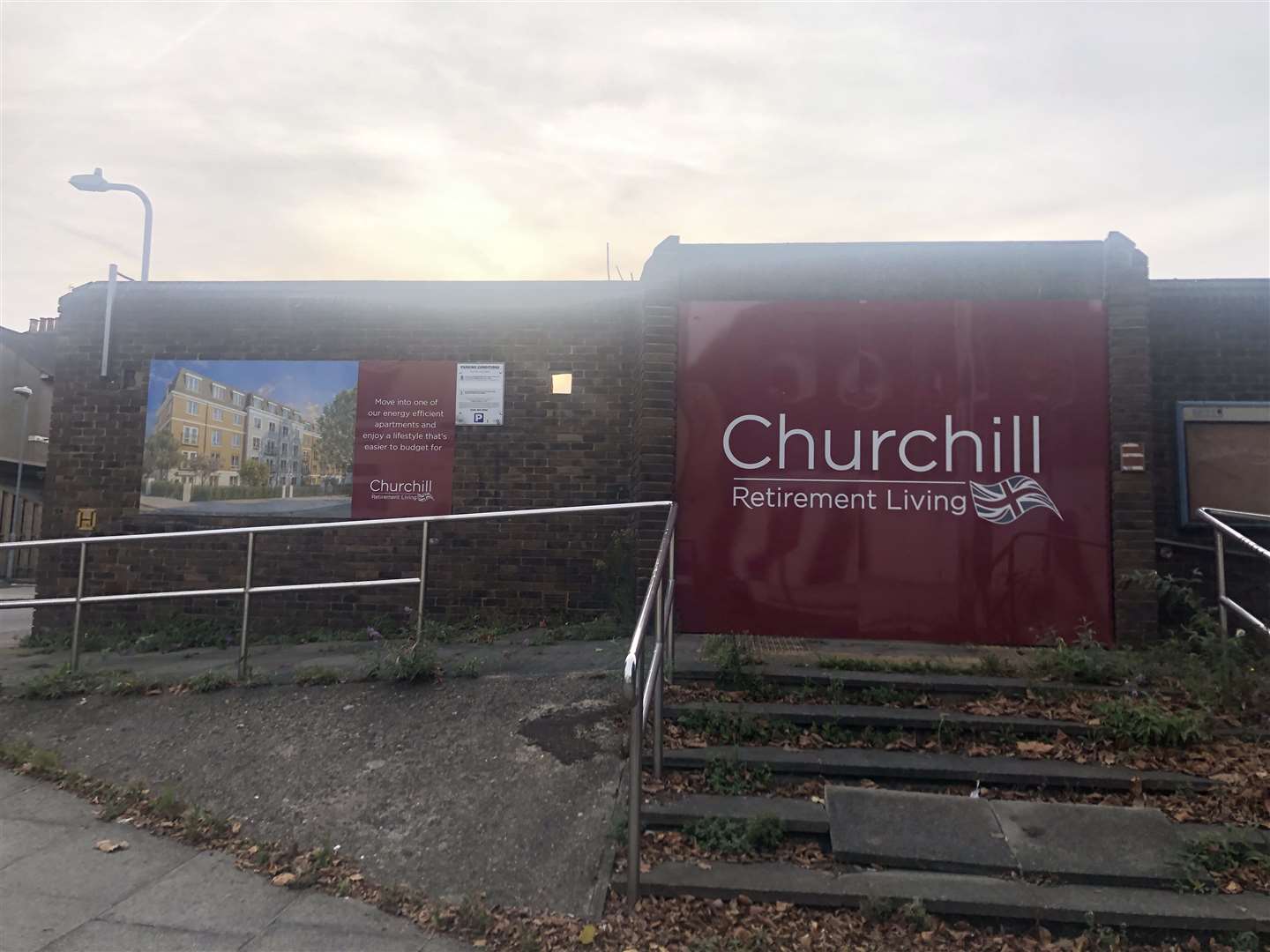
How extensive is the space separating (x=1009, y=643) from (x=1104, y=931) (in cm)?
317

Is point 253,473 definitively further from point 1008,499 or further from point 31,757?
point 1008,499

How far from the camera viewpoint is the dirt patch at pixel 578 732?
416cm

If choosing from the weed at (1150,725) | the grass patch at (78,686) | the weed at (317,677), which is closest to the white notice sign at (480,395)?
the weed at (317,677)

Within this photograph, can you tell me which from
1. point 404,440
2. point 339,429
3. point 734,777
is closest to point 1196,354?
point 734,777

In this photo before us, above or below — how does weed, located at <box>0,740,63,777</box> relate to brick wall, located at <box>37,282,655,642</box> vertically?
below

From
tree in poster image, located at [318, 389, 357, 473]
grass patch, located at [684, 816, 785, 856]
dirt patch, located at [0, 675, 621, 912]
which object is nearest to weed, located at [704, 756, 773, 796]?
grass patch, located at [684, 816, 785, 856]

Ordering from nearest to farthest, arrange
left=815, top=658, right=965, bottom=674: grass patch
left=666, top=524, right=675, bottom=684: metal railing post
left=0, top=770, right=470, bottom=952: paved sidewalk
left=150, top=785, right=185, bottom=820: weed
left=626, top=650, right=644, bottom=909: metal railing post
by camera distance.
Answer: left=0, top=770, right=470, bottom=952: paved sidewalk
left=626, top=650, right=644, bottom=909: metal railing post
left=150, top=785, right=185, bottom=820: weed
left=666, top=524, right=675, bottom=684: metal railing post
left=815, top=658, right=965, bottom=674: grass patch

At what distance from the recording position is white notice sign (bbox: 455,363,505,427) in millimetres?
7531

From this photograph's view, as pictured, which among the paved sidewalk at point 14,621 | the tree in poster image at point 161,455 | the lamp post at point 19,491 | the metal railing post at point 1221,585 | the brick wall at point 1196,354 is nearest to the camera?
the metal railing post at point 1221,585

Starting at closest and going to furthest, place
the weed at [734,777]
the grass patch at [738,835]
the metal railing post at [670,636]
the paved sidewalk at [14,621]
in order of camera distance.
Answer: the grass patch at [738,835] → the weed at [734,777] → the metal railing post at [670,636] → the paved sidewalk at [14,621]

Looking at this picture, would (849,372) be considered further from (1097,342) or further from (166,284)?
(166,284)

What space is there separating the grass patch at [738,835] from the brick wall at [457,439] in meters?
3.80

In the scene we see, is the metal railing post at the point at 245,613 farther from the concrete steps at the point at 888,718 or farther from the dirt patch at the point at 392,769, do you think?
the concrete steps at the point at 888,718

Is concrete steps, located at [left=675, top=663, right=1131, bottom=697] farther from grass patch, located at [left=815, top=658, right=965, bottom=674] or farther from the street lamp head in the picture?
the street lamp head
